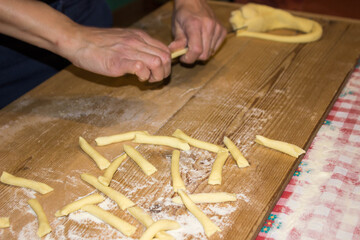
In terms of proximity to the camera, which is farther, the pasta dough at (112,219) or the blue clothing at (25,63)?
the blue clothing at (25,63)

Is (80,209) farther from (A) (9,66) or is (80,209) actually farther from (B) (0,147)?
(A) (9,66)

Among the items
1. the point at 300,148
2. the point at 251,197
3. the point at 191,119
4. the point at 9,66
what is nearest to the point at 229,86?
the point at 191,119

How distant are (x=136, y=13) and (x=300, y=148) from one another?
3.70m

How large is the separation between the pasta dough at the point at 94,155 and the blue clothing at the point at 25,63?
0.63m

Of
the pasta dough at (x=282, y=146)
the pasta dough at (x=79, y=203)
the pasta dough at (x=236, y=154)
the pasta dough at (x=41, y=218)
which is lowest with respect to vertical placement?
the pasta dough at (x=41, y=218)

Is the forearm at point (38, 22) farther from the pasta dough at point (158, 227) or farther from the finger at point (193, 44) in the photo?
the pasta dough at point (158, 227)

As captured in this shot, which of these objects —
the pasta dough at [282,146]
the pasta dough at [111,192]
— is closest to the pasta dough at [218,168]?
the pasta dough at [282,146]

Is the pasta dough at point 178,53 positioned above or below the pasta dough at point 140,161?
above

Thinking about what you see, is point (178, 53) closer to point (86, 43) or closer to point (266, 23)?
point (86, 43)

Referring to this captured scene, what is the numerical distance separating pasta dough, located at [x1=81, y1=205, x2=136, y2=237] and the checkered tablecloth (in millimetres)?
331

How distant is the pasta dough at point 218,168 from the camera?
113cm

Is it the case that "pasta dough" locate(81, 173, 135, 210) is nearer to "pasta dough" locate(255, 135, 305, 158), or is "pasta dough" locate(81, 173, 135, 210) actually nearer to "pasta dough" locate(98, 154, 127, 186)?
"pasta dough" locate(98, 154, 127, 186)

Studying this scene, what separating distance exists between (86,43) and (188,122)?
1.42 feet

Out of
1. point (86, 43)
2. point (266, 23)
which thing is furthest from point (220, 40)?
point (86, 43)
